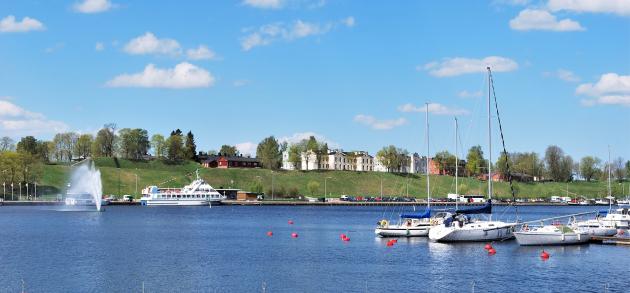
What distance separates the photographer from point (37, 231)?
117688 mm

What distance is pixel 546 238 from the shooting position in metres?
89.9

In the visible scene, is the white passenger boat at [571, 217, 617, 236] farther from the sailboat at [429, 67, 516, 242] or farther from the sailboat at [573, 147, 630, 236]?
the sailboat at [429, 67, 516, 242]

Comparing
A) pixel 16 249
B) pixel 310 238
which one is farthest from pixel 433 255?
pixel 16 249

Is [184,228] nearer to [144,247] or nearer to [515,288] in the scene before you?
[144,247]

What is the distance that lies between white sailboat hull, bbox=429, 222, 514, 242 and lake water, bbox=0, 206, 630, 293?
1609 mm

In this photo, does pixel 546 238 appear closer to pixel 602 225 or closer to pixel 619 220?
pixel 602 225

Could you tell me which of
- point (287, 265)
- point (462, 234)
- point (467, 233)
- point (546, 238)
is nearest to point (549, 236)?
point (546, 238)

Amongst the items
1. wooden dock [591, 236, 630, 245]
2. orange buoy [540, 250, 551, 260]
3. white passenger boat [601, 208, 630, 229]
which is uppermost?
white passenger boat [601, 208, 630, 229]

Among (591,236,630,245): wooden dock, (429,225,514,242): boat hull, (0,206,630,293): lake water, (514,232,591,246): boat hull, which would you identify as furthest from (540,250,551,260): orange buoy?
(591,236,630,245): wooden dock

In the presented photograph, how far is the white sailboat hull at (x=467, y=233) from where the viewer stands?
9394 cm

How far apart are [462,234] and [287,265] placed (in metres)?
27.1

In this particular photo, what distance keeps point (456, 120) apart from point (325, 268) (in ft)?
194

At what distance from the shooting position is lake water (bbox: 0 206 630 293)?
203 feet

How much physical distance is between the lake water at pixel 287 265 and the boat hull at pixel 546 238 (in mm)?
1483
